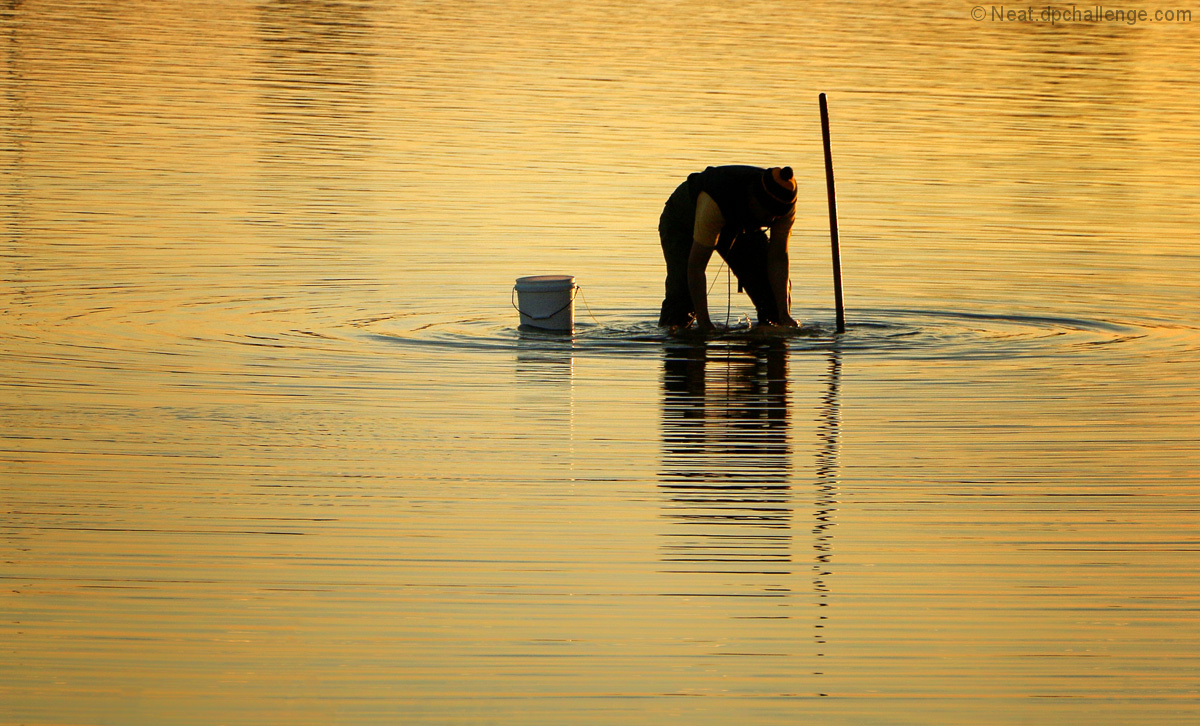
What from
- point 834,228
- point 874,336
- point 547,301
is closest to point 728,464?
point 547,301

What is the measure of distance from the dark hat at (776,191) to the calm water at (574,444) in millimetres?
924

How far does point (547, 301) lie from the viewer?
12.7 m

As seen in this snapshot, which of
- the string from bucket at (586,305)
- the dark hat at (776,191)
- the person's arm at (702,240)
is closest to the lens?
the dark hat at (776,191)

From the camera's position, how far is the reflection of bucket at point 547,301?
12.6 m

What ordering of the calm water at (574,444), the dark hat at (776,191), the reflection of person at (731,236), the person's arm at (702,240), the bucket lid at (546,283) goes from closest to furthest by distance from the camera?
1. the calm water at (574,444)
2. the dark hat at (776,191)
3. the reflection of person at (731,236)
4. the person's arm at (702,240)
5. the bucket lid at (546,283)

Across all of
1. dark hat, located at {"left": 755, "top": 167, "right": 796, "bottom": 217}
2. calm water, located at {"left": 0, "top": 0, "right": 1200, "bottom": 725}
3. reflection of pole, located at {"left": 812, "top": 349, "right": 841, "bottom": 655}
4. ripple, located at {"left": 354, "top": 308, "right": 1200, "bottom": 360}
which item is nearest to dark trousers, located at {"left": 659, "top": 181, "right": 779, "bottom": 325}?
ripple, located at {"left": 354, "top": 308, "right": 1200, "bottom": 360}

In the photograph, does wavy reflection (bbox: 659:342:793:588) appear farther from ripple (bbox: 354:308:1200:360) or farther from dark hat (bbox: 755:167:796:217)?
dark hat (bbox: 755:167:796:217)

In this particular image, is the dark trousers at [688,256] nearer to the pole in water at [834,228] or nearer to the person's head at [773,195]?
Answer: the pole in water at [834,228]

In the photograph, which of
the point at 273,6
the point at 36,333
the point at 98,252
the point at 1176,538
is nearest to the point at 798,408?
the point at 1176,538

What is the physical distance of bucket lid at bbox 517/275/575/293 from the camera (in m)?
12.5

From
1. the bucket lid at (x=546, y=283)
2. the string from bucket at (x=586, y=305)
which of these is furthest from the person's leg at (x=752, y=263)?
the string from bucket at (x=586, y=305)

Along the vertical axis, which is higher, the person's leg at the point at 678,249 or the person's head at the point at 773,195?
the person's head at the point at 773,195

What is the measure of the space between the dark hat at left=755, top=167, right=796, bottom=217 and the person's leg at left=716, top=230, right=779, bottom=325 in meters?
0.91

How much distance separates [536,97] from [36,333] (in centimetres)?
1912
